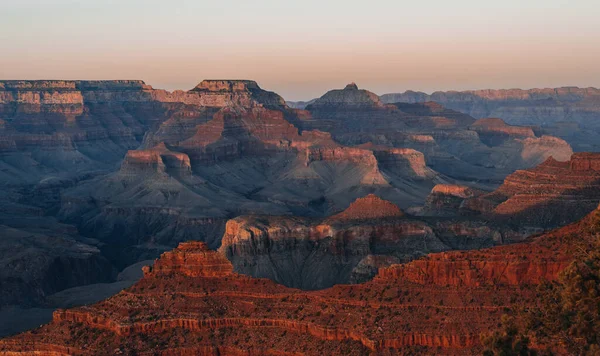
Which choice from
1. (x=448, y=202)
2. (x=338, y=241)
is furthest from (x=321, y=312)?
(x=448, y=202)

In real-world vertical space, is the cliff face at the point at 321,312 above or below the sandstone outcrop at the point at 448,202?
above

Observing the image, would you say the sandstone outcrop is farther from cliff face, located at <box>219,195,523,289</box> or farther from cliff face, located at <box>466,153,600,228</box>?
cliff face, located at <box>219,195,523,289</box>

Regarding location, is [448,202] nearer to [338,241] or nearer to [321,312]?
[338,241]

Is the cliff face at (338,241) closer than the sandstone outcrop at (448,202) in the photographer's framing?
Yes

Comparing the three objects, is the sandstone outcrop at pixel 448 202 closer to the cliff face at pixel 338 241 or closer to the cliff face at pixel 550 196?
the cliff face at pixel 550 196

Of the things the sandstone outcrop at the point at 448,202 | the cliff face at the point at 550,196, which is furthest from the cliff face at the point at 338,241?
the sandstone outcrop at the point at 448,202

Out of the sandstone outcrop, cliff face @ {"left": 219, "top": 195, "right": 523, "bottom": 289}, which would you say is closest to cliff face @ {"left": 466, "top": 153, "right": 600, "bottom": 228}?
the sandstone outcrop
